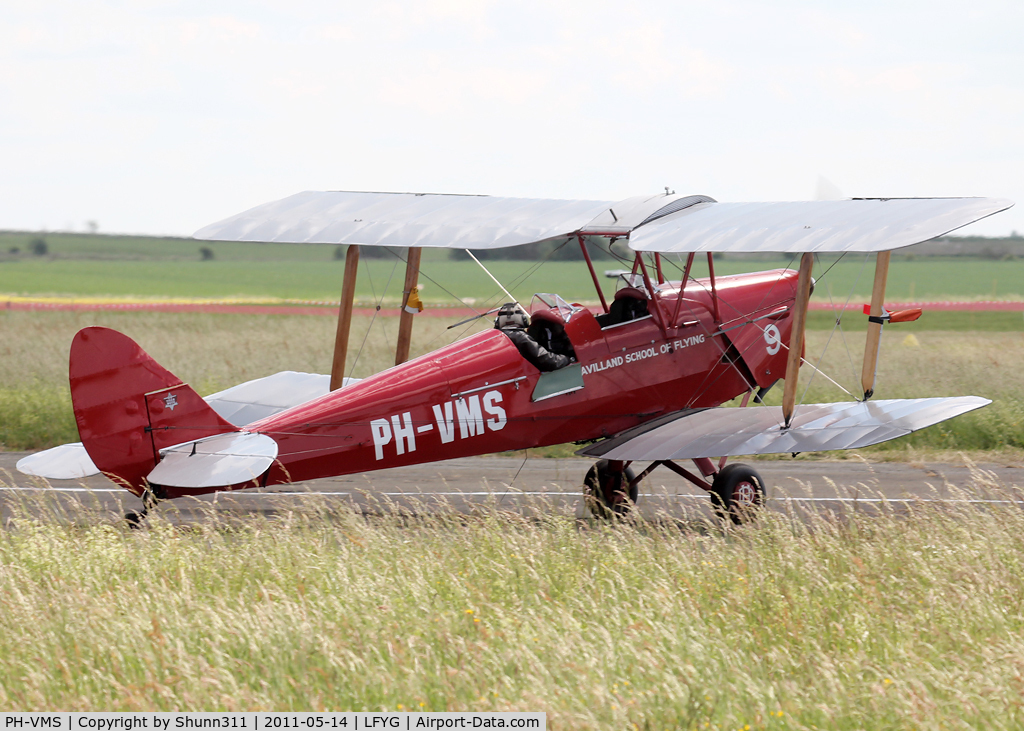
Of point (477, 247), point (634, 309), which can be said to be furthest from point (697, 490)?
point (477, 247)

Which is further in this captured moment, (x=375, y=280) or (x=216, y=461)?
(x=375, y=280)

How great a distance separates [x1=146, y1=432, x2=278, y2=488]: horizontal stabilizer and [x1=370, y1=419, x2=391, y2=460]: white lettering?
77 cm

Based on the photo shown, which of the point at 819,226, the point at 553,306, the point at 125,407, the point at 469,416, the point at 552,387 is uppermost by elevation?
the point at 819,226

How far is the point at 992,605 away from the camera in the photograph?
17.7 ft

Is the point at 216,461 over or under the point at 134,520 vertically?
over

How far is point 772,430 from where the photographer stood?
8945mm

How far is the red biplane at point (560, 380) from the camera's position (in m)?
7.59

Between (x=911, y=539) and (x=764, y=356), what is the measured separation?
3844 millimetres

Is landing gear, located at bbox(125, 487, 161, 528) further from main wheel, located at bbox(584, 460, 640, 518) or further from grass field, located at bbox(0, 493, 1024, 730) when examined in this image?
main wheel, located at bbox(584, 460, 640, 518)

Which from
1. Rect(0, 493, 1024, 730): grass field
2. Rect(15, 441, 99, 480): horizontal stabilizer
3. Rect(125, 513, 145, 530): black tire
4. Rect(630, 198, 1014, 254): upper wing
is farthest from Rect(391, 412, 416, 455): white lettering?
Rect(630, 198, 1014, 254): upper wing

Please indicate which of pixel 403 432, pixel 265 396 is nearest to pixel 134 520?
pixel 403 432

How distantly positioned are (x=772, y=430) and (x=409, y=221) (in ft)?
12.6

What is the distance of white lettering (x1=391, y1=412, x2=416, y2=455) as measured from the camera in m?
8.23

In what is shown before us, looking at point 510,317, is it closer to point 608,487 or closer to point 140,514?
point 608,487
